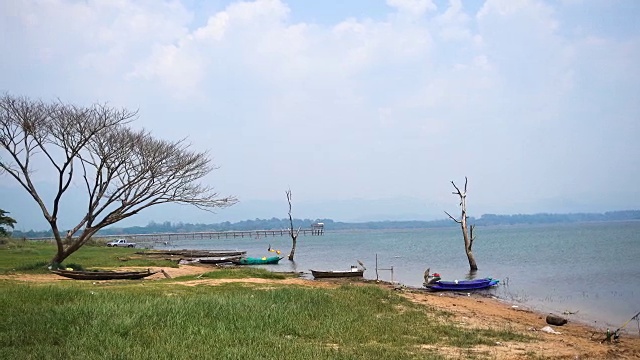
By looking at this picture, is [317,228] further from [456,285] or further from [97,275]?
[97,275]

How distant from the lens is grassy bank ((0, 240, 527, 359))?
8711 mm

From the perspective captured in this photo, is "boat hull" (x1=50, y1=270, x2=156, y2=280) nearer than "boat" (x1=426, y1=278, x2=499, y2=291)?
Yes

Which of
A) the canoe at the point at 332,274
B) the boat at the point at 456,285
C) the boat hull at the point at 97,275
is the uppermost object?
the boat hull at the point at 97,275

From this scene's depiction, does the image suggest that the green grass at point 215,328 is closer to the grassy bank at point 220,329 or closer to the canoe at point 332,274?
the grassy bank at point 220,329

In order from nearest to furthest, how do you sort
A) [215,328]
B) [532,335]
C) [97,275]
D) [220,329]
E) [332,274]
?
1. [220,329]
2. [215,328]
3. [532,335]
4. [97,275]
5. [332,274]

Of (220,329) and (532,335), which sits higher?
(220,329)

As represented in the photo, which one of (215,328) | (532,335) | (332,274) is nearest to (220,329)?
(215,328)

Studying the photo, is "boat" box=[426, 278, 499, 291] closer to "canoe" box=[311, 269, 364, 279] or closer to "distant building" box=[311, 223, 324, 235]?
"canoe" box=[311, 269, 364, 279]

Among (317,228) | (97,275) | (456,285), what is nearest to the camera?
(97,275)

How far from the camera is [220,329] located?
33.8 feet

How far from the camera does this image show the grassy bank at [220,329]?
28.6 feet

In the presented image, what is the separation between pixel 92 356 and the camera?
806cm

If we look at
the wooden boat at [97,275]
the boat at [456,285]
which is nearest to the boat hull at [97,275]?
the wooden boat at [97,275]

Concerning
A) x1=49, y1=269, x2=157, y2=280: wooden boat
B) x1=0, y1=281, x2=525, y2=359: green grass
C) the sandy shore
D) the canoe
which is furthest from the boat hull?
the canoe
